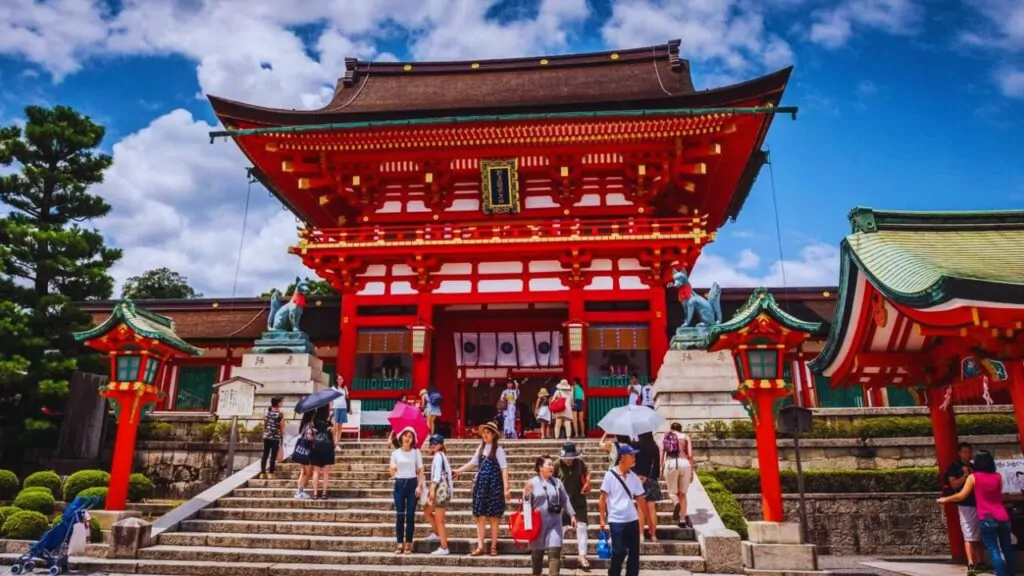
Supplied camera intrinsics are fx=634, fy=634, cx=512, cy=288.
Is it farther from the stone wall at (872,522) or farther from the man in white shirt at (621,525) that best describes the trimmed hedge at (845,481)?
the man in white shirt at (621,525)

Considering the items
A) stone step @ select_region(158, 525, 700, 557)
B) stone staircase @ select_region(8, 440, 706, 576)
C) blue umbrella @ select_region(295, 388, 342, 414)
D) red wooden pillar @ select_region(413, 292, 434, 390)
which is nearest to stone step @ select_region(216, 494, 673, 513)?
stone staircase @ select_region(8, 440, 706, 576)

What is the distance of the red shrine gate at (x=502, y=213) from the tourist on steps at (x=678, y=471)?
294 inches

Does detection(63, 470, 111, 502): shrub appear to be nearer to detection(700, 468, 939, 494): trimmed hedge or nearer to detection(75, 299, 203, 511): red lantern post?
detection(75, 299, 203, 511): red lantern post

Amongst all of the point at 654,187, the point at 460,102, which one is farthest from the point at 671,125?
the point at 460,102

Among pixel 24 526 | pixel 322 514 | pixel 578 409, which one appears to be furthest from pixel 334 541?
pixel 578 409

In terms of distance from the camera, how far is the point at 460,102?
75.6 feet

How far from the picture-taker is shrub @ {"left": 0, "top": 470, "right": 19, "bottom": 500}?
13086 mm

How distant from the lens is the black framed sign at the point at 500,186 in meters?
19.6

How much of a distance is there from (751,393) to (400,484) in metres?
5.62

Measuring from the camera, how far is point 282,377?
54.1ft

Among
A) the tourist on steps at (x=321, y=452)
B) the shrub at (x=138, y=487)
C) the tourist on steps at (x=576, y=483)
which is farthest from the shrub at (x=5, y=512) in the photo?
the tourist on steps at (x=576, y=483)

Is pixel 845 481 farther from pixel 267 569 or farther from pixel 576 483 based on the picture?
pixel 267 569

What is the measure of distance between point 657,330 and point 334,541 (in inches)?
447

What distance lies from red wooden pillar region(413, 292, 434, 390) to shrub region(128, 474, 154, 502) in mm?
7083
